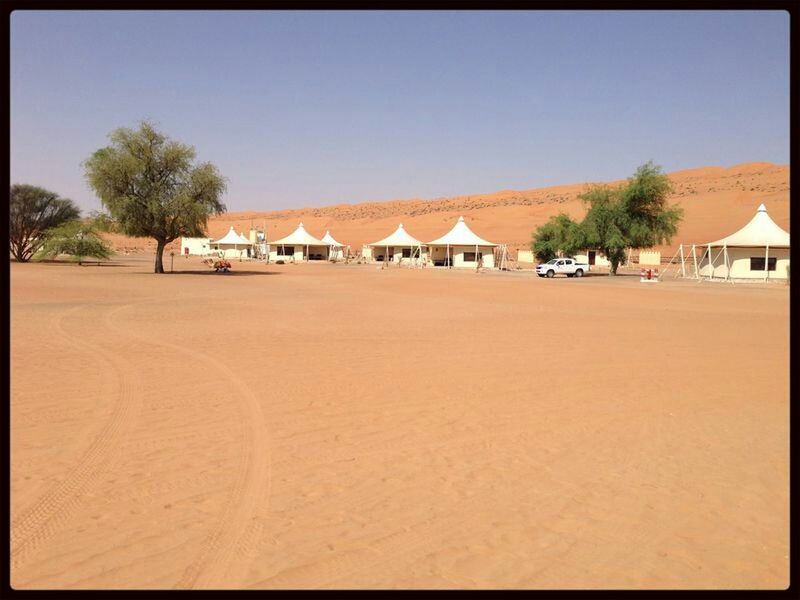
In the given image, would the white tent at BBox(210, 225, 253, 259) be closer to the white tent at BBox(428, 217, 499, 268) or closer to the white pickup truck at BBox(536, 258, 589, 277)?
the white tent at BBox(428, 217, 499, 268)

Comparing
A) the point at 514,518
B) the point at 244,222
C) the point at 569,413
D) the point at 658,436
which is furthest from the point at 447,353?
the point at 244,222

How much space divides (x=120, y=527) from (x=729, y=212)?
326 feet

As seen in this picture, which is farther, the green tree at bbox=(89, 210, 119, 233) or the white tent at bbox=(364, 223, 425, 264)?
the white tent at bbox=(364, 223, 425, 264)

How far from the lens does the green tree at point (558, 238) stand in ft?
172

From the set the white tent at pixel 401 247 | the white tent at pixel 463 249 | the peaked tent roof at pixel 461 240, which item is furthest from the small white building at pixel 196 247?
the peaked tent roof at pixel 461 240

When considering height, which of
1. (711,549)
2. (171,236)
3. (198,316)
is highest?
(171,236)

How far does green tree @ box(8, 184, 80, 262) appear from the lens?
56.8 metres

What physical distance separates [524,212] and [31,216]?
261 ft

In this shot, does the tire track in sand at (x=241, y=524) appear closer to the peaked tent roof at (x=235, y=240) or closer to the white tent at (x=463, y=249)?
the white tent at (x=463, y=249)

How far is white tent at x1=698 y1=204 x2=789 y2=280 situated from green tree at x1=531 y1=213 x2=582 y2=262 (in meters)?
11.6

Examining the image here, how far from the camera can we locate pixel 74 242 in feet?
179

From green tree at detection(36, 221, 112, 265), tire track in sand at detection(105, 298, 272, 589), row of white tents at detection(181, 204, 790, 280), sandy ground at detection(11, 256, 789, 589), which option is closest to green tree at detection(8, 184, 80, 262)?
green tree at detection(36, 221, 112, 265)

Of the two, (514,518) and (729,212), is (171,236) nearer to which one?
(514,518)

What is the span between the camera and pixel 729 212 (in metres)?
89.8
